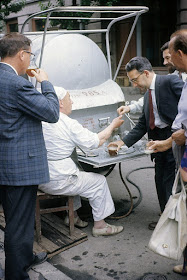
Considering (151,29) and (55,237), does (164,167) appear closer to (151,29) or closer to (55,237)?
(55,237)

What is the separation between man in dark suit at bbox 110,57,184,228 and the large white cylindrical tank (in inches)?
40.1

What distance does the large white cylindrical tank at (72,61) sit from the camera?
4230 millimetres

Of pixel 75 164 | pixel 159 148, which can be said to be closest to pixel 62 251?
pixel 75 164

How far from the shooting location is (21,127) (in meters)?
2.55

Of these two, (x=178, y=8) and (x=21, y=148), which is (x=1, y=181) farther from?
(x=178, y=8)

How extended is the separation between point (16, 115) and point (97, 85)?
2248 millimetres

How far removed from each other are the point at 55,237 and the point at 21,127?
5.25 ft

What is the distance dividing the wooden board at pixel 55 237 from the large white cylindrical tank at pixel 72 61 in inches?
66.6

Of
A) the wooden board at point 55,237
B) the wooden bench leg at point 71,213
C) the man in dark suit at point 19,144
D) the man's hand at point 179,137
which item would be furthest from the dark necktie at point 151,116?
the wooden board at point 55,237

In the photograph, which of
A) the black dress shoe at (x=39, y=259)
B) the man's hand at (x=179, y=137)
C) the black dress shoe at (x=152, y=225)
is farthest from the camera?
the black dress shoe at (x=152, y=225)

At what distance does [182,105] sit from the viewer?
2.35 metres

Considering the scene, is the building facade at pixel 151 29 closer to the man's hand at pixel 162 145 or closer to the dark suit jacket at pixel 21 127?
the man's hand at pixel 162 145

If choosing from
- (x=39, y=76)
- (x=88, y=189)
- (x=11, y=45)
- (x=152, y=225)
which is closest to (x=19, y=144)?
(x=39, y=76)

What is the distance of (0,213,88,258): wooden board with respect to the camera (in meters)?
3.43
